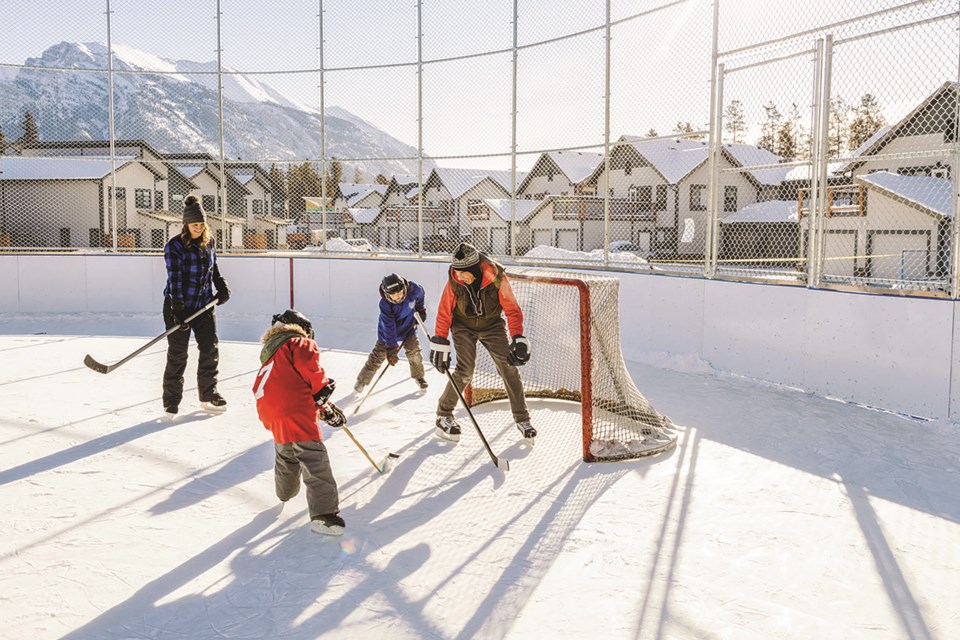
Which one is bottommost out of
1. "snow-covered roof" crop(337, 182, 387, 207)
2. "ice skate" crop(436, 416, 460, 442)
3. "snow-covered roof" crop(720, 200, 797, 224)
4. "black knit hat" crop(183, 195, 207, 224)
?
"ice skate" crop(436, 416, 460, 442)

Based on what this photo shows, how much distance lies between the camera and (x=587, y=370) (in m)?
4.98

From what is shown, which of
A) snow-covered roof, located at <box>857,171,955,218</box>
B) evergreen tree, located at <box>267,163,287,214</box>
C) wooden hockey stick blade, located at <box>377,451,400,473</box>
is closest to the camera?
wooden hockey stick blade, located at <box>377,451,400,473</box>

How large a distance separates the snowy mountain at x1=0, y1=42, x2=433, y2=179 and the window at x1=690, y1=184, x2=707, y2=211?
4065 millimetres

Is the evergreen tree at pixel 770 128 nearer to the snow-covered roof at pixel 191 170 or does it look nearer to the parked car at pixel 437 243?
the parked car at pixel 437 243

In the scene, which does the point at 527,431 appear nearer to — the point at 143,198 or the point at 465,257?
the point at 465,257

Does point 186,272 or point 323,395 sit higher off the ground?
point 186,272

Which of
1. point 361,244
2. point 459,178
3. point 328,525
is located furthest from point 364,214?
point 328,525

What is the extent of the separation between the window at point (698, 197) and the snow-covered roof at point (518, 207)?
7.03 feet

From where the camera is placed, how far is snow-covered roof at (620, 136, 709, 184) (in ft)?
28.0

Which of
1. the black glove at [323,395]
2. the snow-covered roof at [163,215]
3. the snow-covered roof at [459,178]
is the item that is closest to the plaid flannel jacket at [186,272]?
the black glove at [323,395]

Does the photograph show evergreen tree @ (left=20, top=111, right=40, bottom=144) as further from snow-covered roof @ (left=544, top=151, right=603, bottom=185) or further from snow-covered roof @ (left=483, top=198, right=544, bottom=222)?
snow-covered roof @ (left=544, top=151, right=603, bottom=185)

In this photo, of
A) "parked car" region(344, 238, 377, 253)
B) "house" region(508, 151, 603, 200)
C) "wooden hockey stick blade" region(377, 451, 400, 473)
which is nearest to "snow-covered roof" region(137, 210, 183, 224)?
"parked car" region(344, 238, 377, 253)

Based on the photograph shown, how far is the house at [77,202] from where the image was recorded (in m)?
12.9

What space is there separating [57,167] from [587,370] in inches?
473
